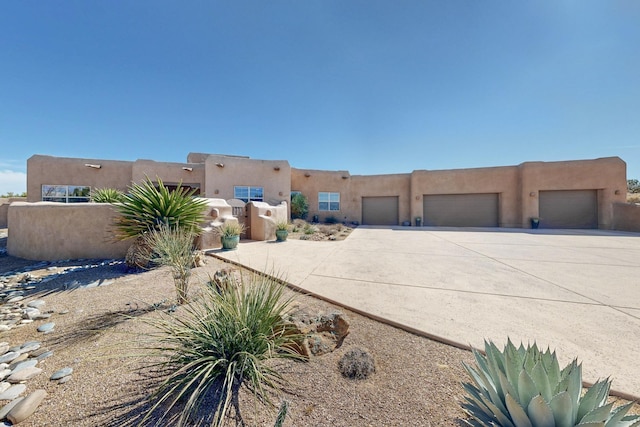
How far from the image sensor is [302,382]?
2.12 m

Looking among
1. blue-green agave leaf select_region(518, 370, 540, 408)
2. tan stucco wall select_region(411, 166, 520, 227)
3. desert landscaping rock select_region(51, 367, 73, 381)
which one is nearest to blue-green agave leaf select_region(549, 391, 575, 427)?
blue-green agave leaf select_region(518, 370, 540, 408)

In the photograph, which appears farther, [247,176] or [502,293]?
[247,176]

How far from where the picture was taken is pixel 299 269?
5559 millimetres

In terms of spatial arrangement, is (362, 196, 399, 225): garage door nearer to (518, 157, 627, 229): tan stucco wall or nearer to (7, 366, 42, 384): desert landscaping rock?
(518, 157, 627, 229): tan stucco wall

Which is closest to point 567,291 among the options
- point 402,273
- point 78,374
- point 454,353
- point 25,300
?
point 402,273

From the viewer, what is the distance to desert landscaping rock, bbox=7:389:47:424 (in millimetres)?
1810

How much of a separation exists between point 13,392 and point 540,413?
165 inches

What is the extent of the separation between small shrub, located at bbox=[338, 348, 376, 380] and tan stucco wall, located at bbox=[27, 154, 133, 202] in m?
19.2

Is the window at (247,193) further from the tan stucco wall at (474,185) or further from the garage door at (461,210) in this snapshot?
the garage door at (461,210)

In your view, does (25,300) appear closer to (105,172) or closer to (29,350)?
(29,350)

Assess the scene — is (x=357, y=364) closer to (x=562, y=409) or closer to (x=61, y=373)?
(x=562, y=409)

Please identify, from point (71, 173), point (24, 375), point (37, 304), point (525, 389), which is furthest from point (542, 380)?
point (71, 173)

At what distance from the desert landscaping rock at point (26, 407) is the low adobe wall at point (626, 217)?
78.2ft

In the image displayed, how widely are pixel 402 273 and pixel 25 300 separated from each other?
753 cm
